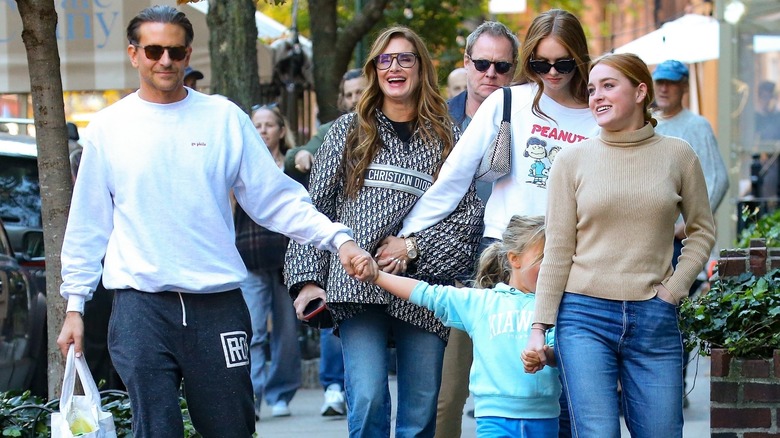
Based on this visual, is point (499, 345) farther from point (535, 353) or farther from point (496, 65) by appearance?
point (496, 65)

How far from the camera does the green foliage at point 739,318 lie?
→ 5.57 m

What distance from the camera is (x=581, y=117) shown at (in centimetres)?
535

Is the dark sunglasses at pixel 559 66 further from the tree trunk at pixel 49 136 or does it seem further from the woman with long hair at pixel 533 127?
the tree trunk at pixel 49 136

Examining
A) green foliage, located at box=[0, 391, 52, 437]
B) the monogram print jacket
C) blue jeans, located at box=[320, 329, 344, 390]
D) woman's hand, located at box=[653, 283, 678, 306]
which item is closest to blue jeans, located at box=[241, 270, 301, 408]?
blue jeans, located at box=[320, 329, 344, 390]

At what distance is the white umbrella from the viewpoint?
45.5 feet

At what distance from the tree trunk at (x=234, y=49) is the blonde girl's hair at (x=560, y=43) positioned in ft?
16.5

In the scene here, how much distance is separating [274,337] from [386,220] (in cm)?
385

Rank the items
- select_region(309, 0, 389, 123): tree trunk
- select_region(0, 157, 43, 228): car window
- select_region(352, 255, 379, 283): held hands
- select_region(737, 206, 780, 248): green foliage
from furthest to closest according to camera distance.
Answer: select_region(309, 0, 389, 123): tree trunk → select_region(0, 157, 43, 228): car window → select_region(737, 206, 780, 248): green foliage → select_region(352, 255, 379, 283): held hands

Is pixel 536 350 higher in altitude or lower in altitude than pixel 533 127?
lower

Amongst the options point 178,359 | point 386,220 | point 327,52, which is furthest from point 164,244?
point 327,52

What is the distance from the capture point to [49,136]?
19.9ft

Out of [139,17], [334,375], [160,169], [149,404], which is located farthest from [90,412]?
[334,375]

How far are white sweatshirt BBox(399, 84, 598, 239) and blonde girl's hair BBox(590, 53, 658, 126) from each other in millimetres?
595

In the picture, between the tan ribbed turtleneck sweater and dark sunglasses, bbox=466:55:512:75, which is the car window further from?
the tan ribbed turtleneck sweater
